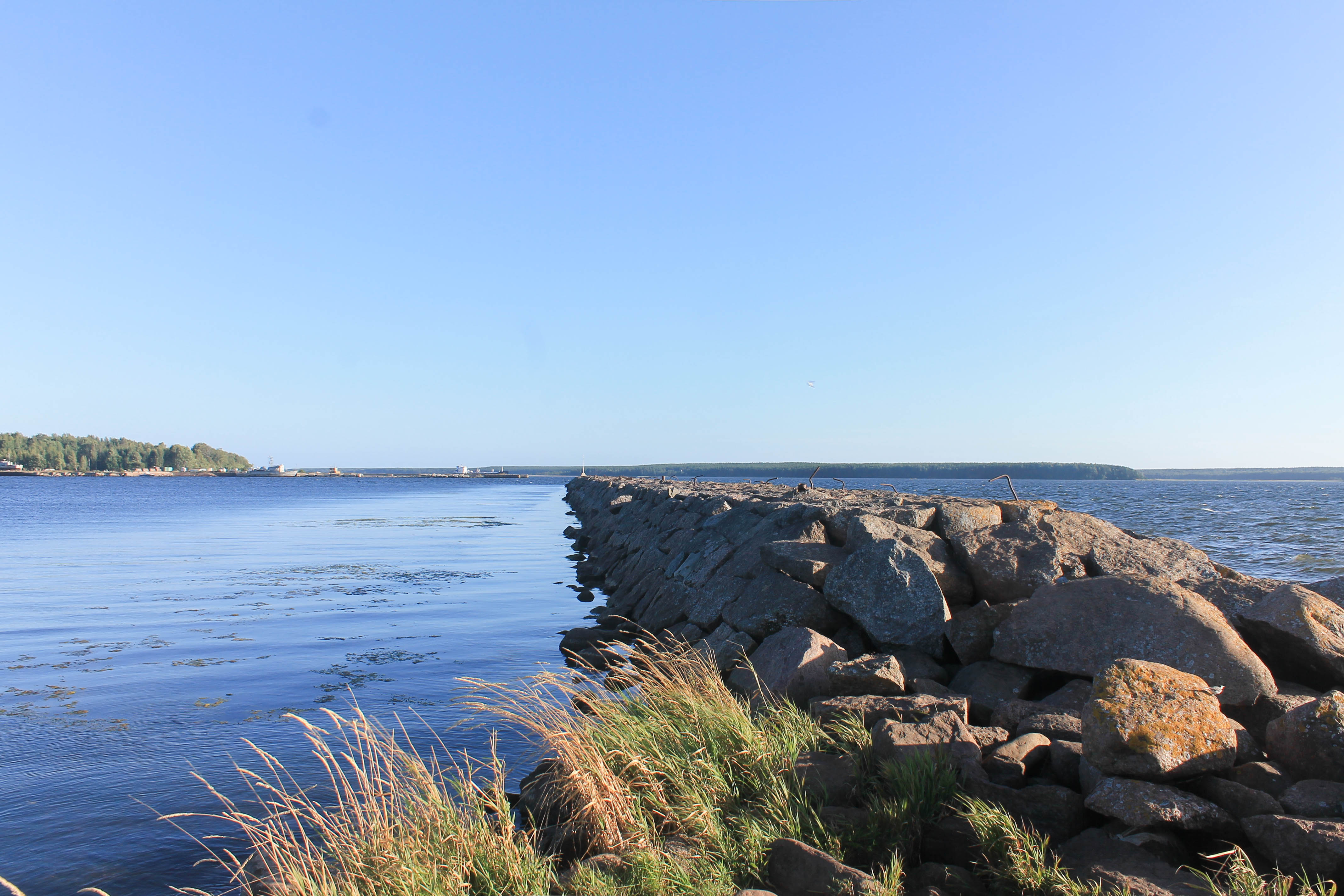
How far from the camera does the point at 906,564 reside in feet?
23.4

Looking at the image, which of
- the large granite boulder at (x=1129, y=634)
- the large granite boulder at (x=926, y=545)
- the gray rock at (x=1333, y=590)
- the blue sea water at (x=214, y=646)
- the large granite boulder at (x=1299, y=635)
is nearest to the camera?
the large granite boulder at (x=1129, y=634)

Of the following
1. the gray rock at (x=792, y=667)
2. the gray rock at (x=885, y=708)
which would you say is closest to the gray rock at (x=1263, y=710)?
the gray rock at (x=885, y=708)

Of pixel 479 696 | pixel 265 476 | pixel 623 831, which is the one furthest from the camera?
pixel 265 476

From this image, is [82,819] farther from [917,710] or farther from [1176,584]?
[1176,584]

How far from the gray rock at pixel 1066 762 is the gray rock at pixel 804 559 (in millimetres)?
3158

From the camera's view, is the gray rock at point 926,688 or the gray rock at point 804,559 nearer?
the gray rock at point 926,688

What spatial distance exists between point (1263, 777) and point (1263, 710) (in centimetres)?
126

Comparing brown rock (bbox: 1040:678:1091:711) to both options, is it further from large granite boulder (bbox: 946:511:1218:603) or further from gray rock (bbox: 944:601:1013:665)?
large granite boulder (bbox: 946:511:1218:603)

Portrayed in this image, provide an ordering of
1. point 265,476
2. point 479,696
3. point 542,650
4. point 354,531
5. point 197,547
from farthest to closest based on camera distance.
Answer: point 265,476, point 354,531, point 197,547, point 542,650, point 479,696

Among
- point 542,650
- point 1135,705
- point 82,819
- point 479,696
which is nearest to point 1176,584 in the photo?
point 1135,705

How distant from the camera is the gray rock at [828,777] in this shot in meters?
4.59

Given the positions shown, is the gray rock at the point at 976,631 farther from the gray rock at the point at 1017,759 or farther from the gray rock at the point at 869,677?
the gray rock at the point at 1017,759

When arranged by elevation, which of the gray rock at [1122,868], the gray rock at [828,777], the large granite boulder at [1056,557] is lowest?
the gray rock at [828,777]

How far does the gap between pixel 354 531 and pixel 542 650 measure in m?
25.9
